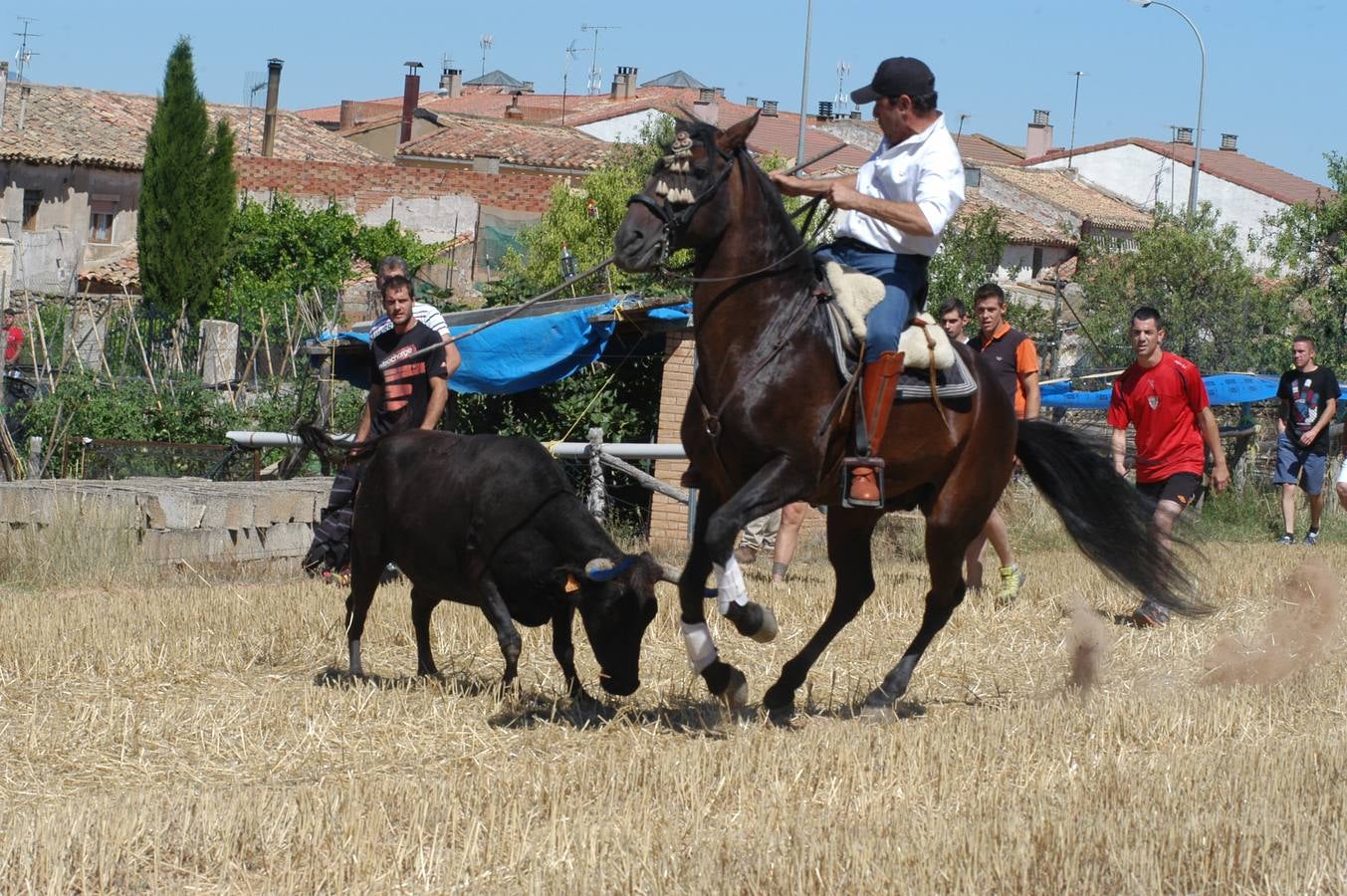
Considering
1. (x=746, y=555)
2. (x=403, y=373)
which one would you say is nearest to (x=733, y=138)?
(x=403, y=373)

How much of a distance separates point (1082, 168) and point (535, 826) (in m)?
63.9

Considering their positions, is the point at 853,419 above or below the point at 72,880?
above

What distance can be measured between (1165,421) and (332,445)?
561 centimetres

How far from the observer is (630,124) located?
64.4 meters

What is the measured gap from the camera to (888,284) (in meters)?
7.57

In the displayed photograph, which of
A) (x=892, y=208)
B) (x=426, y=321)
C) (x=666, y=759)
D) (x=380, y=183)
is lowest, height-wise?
(x=666, y=759)

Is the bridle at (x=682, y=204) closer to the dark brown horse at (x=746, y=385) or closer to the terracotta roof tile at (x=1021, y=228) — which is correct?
the dark brown horse at (x=746, y=385)

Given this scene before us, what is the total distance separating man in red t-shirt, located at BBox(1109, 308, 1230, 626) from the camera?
11.6m

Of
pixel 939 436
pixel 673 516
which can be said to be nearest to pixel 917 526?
pixel 673 516

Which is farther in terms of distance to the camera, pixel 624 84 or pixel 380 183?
pixel 624 84

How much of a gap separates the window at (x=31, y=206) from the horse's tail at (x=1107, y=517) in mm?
41795

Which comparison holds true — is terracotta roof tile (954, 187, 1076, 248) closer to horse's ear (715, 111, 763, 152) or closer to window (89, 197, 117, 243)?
window (89, 197, 117, 243)

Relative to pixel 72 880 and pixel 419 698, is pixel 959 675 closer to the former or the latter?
pixel 419 698

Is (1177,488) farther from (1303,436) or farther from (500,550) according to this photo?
(1303,436)
